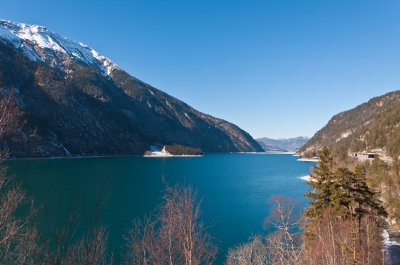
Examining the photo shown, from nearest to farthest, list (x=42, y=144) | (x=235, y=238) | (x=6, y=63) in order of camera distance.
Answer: (x=235, y=238) → (x=42, y=144) → (x=6, y=63)

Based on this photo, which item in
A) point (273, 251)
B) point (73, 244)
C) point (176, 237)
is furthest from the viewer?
point (273, 251)

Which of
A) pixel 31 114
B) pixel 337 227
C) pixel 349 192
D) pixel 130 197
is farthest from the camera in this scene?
pixel 31 114

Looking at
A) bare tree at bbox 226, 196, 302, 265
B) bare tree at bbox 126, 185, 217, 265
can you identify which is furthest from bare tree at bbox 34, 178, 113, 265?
bare tree at bbox 226, 196, 302, 265

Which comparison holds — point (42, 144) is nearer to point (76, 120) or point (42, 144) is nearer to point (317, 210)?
point (76, 120)

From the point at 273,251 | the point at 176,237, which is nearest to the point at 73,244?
the point at 176,237

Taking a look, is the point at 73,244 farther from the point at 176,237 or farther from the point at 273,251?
the point at 273,251

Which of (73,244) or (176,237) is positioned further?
(176,237)

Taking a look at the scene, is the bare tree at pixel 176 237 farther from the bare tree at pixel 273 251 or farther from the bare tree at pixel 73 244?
the bare tree at pixel 273 251

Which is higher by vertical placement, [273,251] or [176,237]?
[176,237]

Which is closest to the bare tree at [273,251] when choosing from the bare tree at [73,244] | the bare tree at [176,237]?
the bare tree at [176,237]

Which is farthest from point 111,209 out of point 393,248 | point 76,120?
point 76,120

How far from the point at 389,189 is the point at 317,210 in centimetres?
2975

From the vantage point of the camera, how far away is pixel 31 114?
6585 inches

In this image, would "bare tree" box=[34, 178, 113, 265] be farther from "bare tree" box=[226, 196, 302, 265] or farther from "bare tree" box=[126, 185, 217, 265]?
"bare tree" box=[226, 196, 302, 265]
